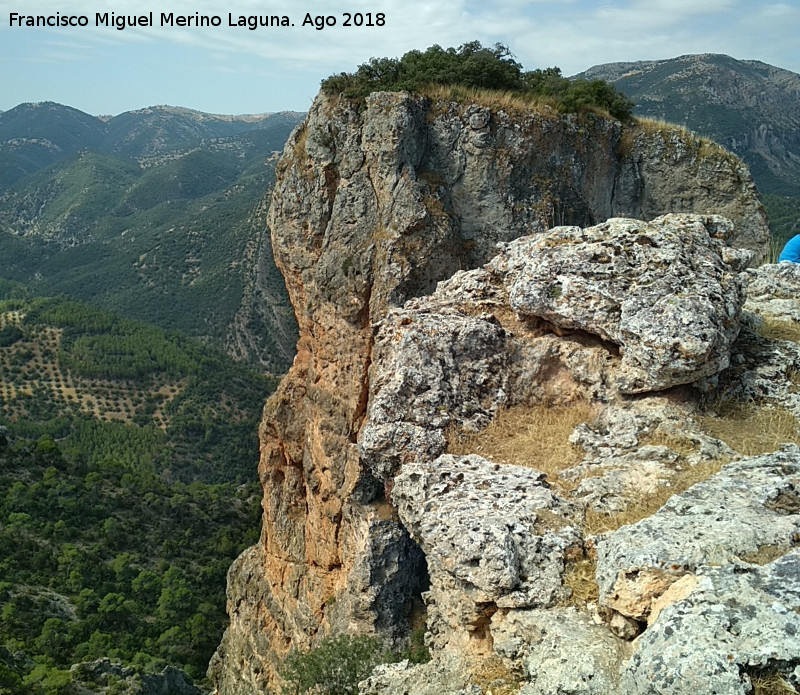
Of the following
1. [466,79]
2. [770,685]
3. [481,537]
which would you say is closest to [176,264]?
[466,79]

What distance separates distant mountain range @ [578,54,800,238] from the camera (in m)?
95.9

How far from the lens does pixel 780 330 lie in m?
8.08

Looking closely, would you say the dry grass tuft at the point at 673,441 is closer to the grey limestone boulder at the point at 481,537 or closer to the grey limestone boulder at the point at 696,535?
the grey limestone boulder at the point at 696,535

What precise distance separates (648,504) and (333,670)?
6.28 metres

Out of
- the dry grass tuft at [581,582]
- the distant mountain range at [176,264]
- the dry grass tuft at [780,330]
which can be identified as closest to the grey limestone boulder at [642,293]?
the dry grass tuft at [780,330]

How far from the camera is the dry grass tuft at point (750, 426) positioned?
6.03m

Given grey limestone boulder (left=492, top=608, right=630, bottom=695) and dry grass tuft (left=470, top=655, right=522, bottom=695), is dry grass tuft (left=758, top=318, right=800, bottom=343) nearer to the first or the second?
grey limestone boulder (left=492, top=608, right=630, bottom=695)

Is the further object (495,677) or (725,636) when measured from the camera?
(495,677)

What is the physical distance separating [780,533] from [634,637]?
117 cm

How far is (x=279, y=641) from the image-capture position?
1811 cm

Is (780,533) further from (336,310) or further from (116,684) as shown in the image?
(116,684)

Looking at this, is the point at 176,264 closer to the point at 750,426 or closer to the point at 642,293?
the point at 642,293

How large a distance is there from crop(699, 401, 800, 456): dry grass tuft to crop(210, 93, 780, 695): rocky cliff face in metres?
0.57

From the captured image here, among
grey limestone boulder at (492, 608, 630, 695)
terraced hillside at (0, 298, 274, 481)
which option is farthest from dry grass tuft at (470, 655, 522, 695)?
terraced hillside at (0, 298, 274, 481)
